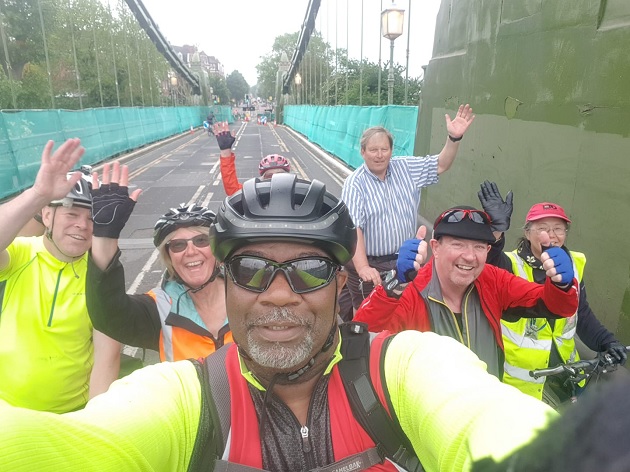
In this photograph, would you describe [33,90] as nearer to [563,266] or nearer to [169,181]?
[169,181]

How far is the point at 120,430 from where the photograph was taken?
3.64ft

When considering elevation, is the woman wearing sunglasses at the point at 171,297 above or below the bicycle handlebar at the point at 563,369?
above

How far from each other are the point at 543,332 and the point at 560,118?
8.70 ft

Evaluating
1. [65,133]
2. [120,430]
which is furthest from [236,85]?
[120,430]

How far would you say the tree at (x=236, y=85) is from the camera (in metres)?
159

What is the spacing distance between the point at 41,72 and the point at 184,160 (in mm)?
22752

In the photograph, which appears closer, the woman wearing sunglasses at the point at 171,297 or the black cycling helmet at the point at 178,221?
the woman wearing sunglasses at the point at 171,297

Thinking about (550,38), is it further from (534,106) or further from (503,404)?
(503,404)

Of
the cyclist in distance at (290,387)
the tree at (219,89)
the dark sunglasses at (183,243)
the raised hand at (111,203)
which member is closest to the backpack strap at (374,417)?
the cyclist in distance at (290,387)

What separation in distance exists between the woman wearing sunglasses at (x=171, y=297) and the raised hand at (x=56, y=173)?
19 centimetres

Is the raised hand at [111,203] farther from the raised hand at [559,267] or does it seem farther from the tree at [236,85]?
the tree at [236,85]

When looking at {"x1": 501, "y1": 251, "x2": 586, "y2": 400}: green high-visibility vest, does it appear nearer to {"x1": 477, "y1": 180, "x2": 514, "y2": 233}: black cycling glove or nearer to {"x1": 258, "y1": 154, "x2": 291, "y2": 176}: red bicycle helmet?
{"x1": 477, "y1": 180, "x2": 514, "y2": 233}: black cycling glove

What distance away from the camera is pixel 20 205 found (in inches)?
83.5

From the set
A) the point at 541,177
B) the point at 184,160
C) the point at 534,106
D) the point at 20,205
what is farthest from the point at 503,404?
the point at 184,160
